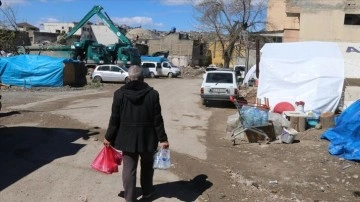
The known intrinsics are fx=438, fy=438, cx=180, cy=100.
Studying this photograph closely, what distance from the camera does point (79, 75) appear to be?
103 feet

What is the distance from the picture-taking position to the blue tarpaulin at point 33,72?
2888 cm

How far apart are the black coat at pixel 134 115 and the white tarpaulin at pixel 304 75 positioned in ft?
38.4

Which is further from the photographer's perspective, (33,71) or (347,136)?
(33,71)

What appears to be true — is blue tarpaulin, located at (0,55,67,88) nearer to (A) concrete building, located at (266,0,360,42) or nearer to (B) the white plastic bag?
(A) concrete building, located at (266,0,360,42)

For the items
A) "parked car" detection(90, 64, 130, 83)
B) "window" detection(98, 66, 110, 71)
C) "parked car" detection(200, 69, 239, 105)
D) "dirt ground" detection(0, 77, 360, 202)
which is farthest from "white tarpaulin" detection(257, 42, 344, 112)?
"window" detection(98, 66, 110, 71)

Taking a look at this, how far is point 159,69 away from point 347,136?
37065 mm

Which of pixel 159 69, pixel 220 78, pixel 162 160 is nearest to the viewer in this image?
pixel 162 160

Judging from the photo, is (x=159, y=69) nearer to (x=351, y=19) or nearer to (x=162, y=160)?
(x=351, y=19)

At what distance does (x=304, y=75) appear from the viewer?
16969 millimetres

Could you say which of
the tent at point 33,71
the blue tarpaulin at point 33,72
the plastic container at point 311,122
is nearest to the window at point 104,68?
the tent at point 33,71

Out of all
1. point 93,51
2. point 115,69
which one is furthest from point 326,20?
point 93,51

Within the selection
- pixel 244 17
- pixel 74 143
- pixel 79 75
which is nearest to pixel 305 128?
pixel 74 143

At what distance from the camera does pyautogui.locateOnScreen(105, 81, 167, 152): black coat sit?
5617 millimetres

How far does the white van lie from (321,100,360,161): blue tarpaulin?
33.9 metres
